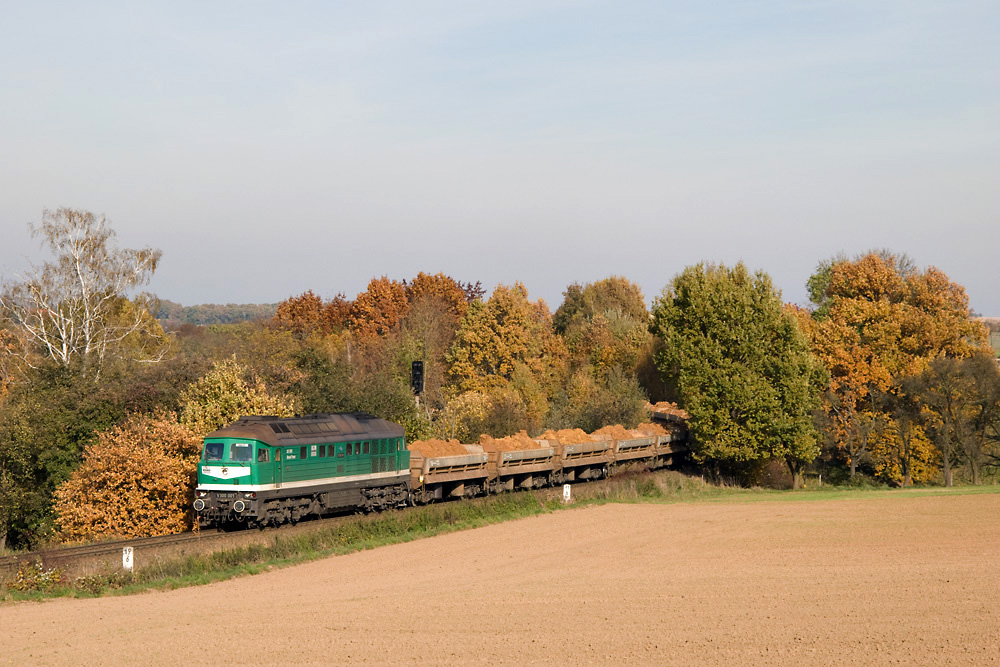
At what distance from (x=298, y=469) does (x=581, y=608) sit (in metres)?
15.1

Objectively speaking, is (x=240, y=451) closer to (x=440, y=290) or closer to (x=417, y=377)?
(x=417, y=377)

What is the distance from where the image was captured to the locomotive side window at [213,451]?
30.9 m

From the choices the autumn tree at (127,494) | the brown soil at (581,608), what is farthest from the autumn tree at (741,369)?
the autumn tree at (127,494)

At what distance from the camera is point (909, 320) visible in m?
58.8

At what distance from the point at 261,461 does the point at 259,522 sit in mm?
2161

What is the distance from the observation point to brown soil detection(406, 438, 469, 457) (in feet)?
128

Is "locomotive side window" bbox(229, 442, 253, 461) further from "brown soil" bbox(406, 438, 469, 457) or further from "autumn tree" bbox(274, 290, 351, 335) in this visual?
"autumn tree" bbox(274, 290, 351, 335)

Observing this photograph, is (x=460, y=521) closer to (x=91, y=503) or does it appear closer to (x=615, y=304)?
(x=91, y=503)

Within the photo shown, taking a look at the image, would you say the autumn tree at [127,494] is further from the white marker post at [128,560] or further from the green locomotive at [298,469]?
the white marker post at [128,560]

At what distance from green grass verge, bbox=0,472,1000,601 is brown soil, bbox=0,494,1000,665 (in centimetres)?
98

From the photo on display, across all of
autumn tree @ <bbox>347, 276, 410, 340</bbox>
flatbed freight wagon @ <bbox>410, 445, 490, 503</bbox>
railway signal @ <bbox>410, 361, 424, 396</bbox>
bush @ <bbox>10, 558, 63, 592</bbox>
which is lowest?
bush @ <bbox>10, 558, 63, 592</bbox>

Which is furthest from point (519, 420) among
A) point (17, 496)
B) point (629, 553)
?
point (629, 553)

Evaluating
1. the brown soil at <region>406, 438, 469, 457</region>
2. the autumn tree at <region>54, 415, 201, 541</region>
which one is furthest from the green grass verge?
the autumn tree at <region>54, 415, 201, 541</region>

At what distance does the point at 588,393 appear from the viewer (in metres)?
75.2
